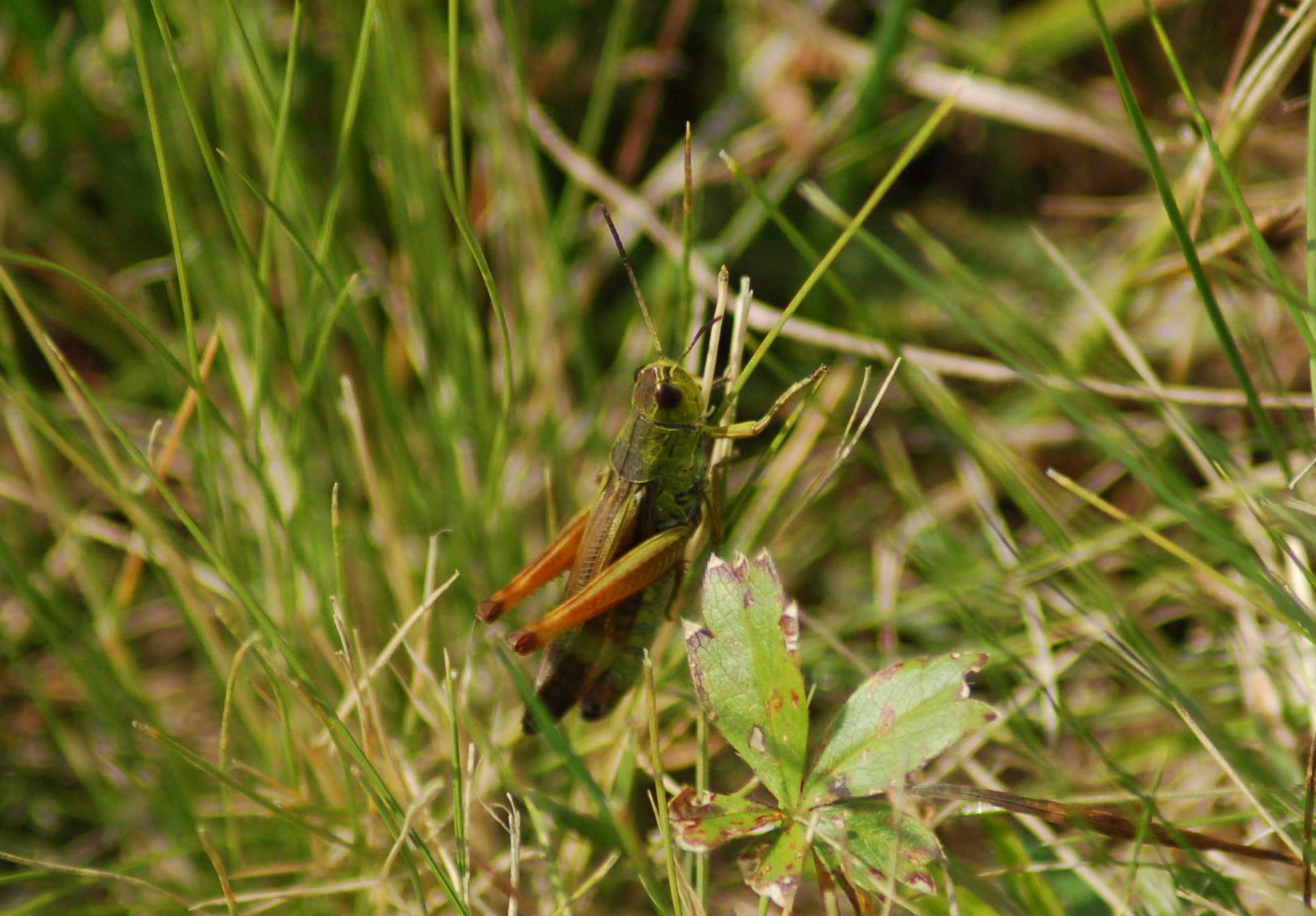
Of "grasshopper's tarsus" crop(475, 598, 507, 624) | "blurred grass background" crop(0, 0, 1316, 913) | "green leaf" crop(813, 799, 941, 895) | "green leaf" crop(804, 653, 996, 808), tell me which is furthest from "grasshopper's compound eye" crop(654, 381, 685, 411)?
"green leaf" crop(813, 799, 941, 895)

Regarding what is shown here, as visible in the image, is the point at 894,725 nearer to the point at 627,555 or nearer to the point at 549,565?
the point at 627,555

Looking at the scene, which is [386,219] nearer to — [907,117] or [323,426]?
[323,426]

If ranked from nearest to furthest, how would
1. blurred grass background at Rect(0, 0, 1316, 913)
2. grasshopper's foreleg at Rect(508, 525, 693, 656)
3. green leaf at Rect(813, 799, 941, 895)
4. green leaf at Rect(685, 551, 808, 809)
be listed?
green leaf at Rect(813, 799, 941, 895) → green leaf at Rect(685, 551, 808, 809) → blurred grass background at Rect(0, 0, 1316, 913) → grasshopper's foreleg at Rect(508, 525, 693, 656)

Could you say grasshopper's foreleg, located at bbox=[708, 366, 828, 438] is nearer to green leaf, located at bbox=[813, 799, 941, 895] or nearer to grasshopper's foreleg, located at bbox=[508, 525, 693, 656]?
grasshopper's foreleg, located at bbox=[508, 525, 693, 656]

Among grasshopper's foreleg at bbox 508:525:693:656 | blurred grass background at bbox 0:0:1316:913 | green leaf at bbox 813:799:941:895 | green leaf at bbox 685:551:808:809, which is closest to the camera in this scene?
green leaf at bbox 813:799:941:895

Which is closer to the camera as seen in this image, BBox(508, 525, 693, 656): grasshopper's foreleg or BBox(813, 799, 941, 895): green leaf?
BBox(813, 799, 941, 895): green leaf

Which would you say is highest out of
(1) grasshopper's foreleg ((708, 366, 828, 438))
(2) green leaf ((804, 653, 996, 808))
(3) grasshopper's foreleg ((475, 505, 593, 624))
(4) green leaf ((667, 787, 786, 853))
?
(1) grasshopper's foreleg ((708, 366, 828, 438))

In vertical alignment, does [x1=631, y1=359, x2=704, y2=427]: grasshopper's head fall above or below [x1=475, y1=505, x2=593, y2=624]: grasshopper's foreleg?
above
